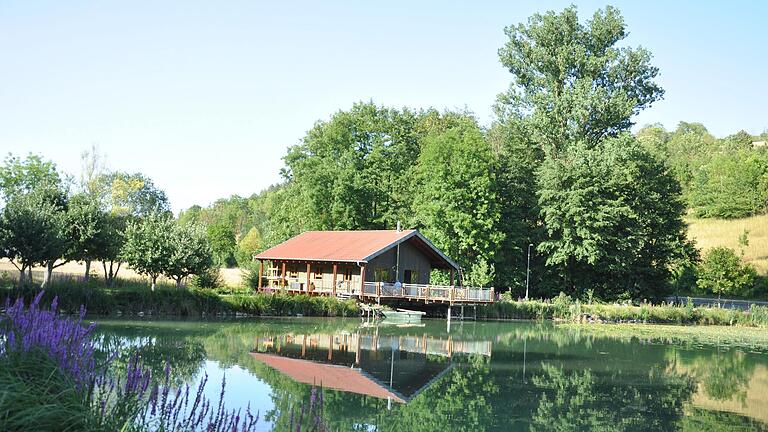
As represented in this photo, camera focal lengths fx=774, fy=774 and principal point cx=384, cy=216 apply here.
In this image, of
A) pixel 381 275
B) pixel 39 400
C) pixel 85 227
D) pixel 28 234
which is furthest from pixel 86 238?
pixel 39 400

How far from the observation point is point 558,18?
52125mm

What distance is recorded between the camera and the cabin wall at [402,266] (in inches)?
1624

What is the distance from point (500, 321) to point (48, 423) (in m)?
35.9

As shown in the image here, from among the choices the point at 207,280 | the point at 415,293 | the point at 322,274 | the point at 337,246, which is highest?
the point at 337,246

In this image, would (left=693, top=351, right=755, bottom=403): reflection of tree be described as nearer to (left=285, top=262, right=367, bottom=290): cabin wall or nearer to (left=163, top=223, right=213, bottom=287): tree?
(left=285, top=262, right=367, bottom=290): cabin wall

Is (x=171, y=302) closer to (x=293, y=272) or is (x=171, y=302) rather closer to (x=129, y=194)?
(x=293, y=272)

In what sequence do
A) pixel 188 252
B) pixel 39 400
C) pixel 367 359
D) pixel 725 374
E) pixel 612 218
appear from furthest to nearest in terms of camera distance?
pixel 612 218 < pixel 188 252 < pixel 725 374 < pixel 367 359 < pixel 39 400

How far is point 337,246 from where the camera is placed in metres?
42.7

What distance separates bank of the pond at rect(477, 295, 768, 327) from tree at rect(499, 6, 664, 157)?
1104 centimetres

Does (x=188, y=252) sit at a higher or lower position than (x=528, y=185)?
lower

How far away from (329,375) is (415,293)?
22386 millimetres

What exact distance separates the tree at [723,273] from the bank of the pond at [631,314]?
13.4 meters

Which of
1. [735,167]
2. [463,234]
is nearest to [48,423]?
[463,234]

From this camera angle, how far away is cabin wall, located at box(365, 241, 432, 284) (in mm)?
41250
